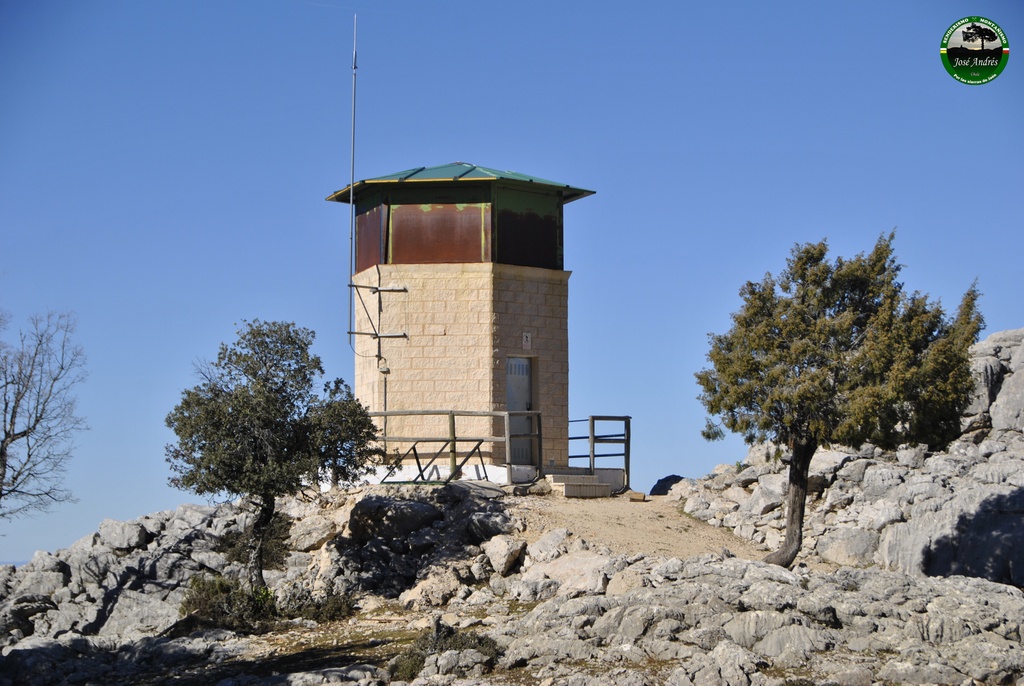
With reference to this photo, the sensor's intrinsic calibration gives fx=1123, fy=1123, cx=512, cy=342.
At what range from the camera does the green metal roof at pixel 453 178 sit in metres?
26.9

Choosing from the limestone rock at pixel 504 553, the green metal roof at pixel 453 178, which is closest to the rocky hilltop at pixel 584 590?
the limestone rock at pixel 504 553

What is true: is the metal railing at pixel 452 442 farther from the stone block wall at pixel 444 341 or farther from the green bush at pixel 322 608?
the green bush at pixel 322 608

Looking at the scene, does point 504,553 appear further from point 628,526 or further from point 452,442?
point 452,442

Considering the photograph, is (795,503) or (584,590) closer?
(584,590)

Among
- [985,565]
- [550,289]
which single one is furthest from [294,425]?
[985,565]

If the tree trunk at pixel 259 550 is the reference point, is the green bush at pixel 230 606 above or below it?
below

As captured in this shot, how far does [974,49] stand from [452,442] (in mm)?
12909

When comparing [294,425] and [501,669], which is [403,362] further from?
[501,669]

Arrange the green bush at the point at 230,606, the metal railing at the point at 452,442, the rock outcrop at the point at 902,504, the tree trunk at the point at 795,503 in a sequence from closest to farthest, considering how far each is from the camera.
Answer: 1. the green bush at the point at 230,606
2. the tree trunk at the point at 795,503
3. the rock outcrop at the point at 902,504
4. the metal railing at the point at 452,442

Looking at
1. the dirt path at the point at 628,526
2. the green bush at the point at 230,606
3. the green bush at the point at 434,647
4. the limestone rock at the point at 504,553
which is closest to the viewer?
the green bush at the point at 434,647

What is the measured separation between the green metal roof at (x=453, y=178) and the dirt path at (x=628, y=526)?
7.96 m

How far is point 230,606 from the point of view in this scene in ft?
63.7

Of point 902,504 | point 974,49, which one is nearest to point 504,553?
point 902,504

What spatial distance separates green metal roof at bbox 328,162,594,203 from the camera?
2694 cm
